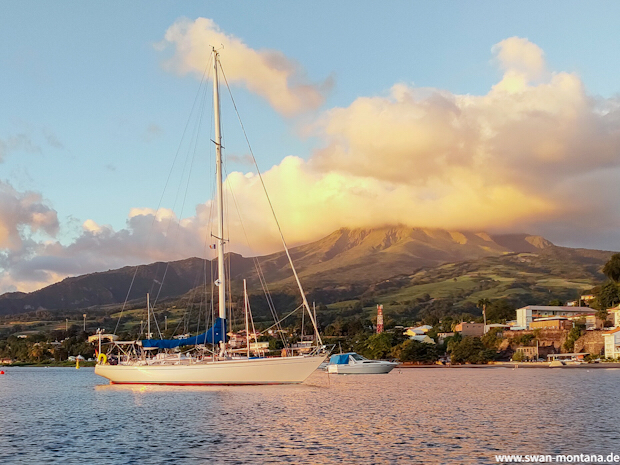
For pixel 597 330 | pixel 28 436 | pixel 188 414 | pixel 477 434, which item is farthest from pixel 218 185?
pixel 597 330

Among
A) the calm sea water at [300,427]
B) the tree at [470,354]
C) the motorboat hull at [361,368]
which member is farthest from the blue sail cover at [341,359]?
the calm sea water at [300,427]

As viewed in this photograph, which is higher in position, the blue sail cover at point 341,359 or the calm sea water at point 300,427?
the calm sea water at point 300,427

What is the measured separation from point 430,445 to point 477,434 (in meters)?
4.98

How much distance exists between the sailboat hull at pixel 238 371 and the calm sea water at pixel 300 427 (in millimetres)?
1425

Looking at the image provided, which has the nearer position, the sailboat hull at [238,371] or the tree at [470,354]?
the sailboat hull at [238,371]

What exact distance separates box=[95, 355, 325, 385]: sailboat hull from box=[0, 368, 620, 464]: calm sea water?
143 cm

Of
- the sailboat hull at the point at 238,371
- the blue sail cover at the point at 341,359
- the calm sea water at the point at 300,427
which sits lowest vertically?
the blue sail cover at the point at 341,359

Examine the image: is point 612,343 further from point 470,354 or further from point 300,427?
point 300,427

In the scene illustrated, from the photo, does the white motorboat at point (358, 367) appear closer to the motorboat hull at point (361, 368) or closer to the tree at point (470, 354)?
the motorboat hull at point (361, 368)

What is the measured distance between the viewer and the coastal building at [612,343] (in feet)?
579

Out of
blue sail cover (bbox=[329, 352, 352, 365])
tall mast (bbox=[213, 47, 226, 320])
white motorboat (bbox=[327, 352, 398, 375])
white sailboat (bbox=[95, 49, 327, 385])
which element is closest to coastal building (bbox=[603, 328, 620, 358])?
white motorboat (bbox=[327, 352, 398, 375])

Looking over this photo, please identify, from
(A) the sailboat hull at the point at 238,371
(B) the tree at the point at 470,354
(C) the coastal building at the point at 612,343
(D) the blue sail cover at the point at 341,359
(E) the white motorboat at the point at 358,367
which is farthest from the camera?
(B) the tree at the point at 470,354

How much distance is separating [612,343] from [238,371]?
138076 mm

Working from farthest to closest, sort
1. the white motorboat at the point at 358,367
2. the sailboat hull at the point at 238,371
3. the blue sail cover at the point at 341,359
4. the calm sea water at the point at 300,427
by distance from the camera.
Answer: the blue sail cover at the point at 341,359 → the white motorboat at the point at 358,367 → the sailboat hull at the point at 238,371 → the calm sea water at the point at 300,427
